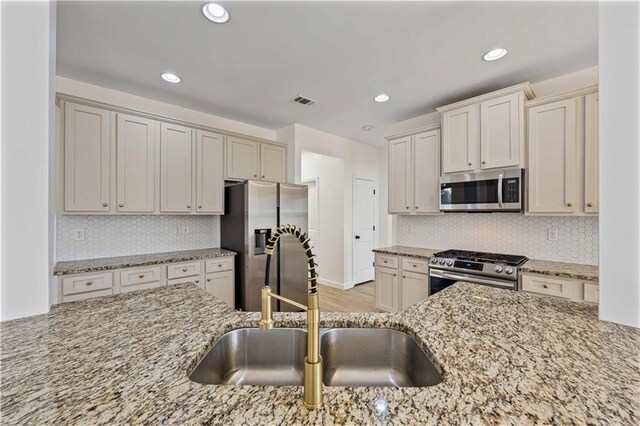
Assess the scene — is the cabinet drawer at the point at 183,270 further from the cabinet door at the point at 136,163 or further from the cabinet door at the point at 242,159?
the cabinet door at the point at 242,159

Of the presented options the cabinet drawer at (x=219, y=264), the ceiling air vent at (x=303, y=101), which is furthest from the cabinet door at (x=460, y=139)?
the cabinet drawer at (x=219, y=264)

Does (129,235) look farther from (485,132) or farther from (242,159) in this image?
(485,132)

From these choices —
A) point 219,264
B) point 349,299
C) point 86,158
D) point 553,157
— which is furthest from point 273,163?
point 553,157

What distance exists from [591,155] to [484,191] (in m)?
0.83

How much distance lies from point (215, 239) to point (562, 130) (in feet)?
13.4

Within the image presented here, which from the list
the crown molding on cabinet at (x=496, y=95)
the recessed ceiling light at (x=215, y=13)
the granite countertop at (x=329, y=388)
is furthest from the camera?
the crown molding on cabinet at (x=496, y=95)

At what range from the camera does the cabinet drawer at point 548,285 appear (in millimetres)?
2201

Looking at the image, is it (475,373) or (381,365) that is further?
(381,365)

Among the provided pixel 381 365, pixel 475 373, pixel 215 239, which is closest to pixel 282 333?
pixel 381 365

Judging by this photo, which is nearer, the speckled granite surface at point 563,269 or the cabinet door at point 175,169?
the speckled granite surface at point 563,269

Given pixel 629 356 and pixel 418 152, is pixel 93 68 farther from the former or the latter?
pixel 629 356

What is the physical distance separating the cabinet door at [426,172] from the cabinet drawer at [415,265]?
25.8 inches

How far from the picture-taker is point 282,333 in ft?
3.65

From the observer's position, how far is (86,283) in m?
2.39
